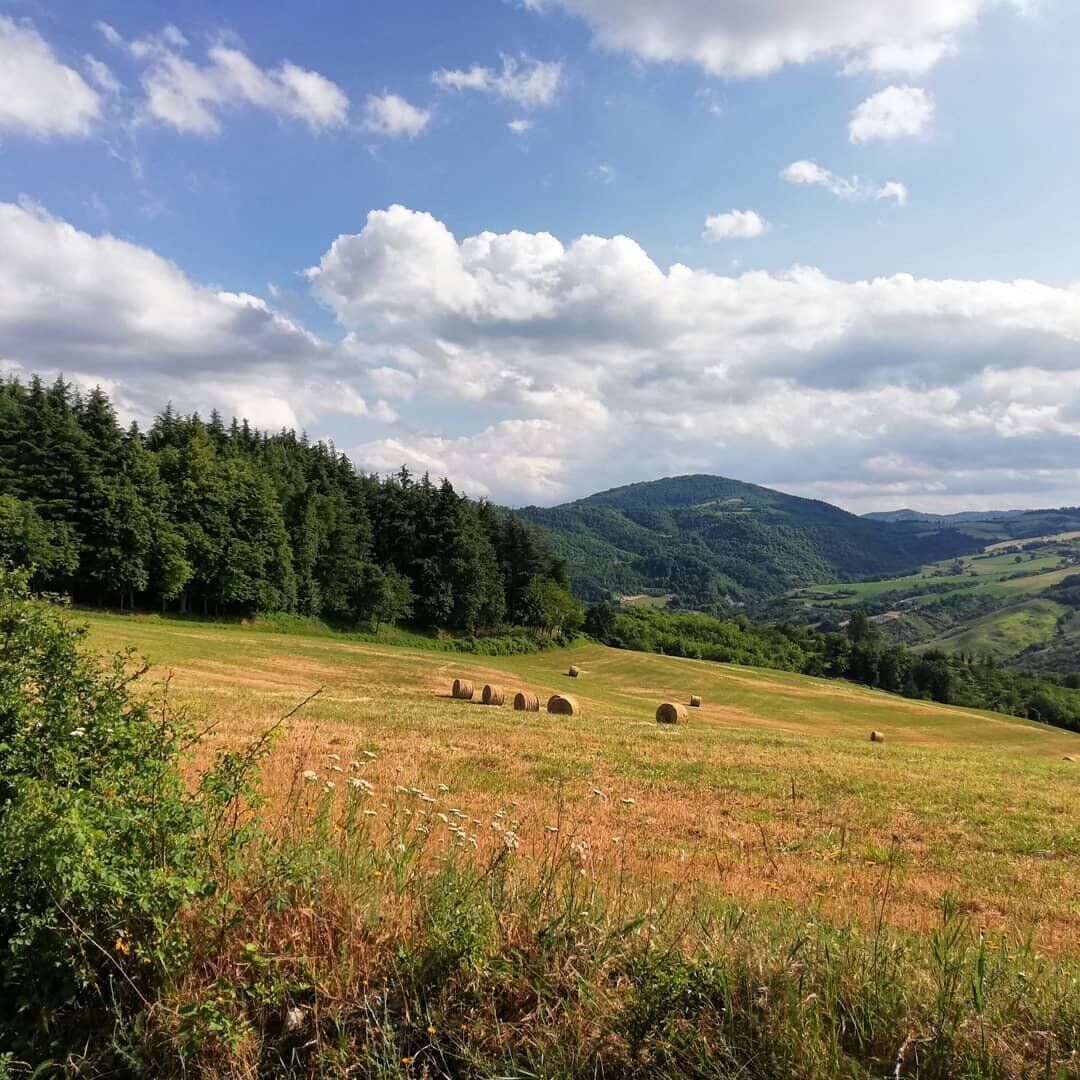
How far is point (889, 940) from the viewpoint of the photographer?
523cm

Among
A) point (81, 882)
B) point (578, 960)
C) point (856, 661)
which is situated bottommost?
point (856, 661)

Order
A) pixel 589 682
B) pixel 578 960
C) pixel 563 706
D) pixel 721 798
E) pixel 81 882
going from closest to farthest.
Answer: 1. pixel 81 882
2. pixel 578 960
3. pixel 721 798
4. pixel 563 706
5. pixel 589 682

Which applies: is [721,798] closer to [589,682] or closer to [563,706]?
[563,706]

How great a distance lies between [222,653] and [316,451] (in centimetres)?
5626

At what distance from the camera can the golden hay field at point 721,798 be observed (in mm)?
8344

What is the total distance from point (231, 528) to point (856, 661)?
113 meters

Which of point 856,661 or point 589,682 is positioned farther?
point 856,661

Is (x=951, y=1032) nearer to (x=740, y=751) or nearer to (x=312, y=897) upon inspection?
(x=312, y=897)

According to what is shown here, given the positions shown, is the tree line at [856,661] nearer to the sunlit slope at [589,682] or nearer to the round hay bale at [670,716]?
the sunlit slope at [589,682]

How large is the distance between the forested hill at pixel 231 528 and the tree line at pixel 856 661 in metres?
33.0

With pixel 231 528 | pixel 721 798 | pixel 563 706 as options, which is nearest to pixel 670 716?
pixel 563 706

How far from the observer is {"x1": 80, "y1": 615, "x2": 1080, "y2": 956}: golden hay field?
8.34 metres

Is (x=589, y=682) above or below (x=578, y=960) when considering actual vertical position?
below

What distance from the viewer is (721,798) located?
45.3 ft
